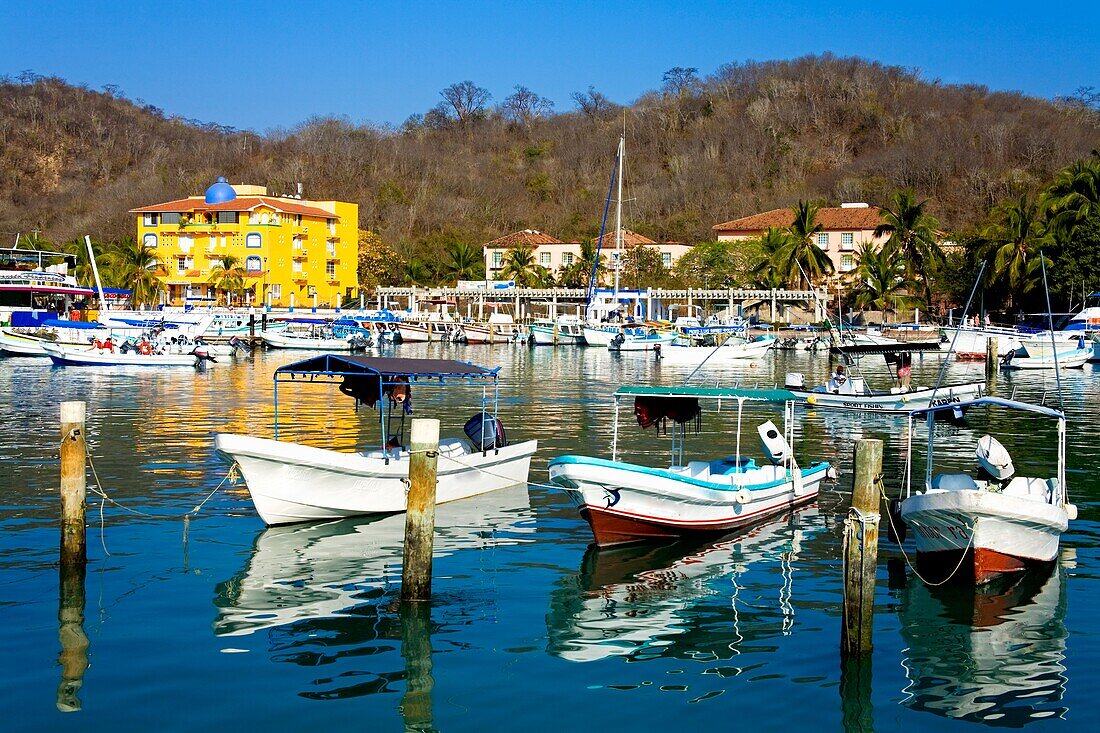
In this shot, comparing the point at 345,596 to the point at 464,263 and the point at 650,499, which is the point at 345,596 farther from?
the point at 464,263

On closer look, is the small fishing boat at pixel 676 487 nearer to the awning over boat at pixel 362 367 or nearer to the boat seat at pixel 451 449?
the boat seat at pixel 451 449

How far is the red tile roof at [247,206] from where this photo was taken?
10625 cm

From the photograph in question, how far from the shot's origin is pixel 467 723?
1273 centimetres

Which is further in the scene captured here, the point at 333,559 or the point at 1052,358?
the point at 1052,358

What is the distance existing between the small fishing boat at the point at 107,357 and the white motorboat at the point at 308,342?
63.7 feet

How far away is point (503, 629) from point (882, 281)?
86362 mm

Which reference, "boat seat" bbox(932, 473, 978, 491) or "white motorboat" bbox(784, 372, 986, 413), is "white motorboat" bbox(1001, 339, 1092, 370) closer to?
"white motorboat" bbox(784, 372, 986, 413)

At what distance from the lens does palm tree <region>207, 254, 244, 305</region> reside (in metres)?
102

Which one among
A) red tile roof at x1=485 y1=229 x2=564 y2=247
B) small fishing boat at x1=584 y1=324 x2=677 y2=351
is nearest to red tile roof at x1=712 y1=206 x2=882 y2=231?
red tile roof at x1=485 y1=229 x2=564 y2=247

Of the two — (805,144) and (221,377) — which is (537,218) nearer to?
(805,144)

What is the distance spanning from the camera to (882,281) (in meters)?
96.8

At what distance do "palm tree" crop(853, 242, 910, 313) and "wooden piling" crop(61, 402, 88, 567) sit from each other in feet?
285

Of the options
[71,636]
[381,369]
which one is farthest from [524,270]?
[71,636]

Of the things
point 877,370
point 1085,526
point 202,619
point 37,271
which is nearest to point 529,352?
point 877,370
